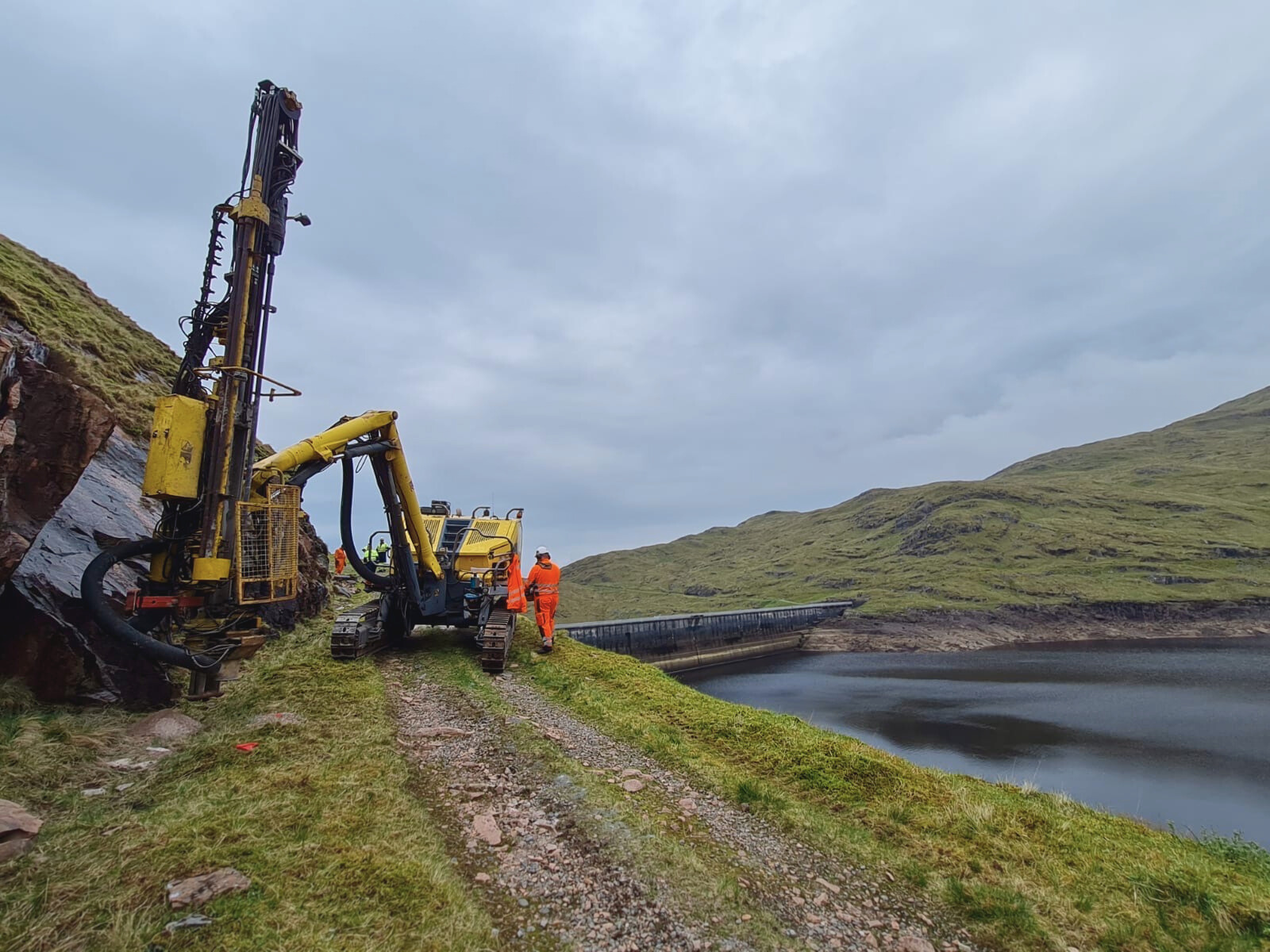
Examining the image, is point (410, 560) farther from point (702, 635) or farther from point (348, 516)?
point (702, 635)

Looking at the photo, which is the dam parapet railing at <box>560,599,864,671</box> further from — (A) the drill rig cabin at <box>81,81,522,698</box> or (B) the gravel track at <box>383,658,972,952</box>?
(B) the gravel track at <box>383,658,972,952</box>

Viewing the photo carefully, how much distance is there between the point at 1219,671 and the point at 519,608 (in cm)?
5679

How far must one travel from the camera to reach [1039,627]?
70.5 metres

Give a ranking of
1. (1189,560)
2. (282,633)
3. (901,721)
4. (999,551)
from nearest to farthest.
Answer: (282,633) → (901,721) → (1189,560) → (999,551)

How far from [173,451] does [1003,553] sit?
11312 cm

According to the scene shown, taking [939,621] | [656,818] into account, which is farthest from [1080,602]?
[656,818]

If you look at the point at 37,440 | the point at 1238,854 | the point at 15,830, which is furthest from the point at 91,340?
the point at 1238,854

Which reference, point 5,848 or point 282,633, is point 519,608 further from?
point 5,848

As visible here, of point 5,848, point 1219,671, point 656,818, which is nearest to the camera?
point 5,848

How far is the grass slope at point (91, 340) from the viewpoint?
12641mm

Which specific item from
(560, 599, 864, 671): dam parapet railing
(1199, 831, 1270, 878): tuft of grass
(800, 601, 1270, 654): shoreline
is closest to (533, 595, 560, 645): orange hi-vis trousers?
(1199, 831, 1270, 878): tuft of grass

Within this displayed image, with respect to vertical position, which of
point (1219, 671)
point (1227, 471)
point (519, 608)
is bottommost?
point (1219, 671)

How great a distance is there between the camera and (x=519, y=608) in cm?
1530

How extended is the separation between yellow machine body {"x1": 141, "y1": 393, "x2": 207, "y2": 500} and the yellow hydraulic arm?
143 centimetres
